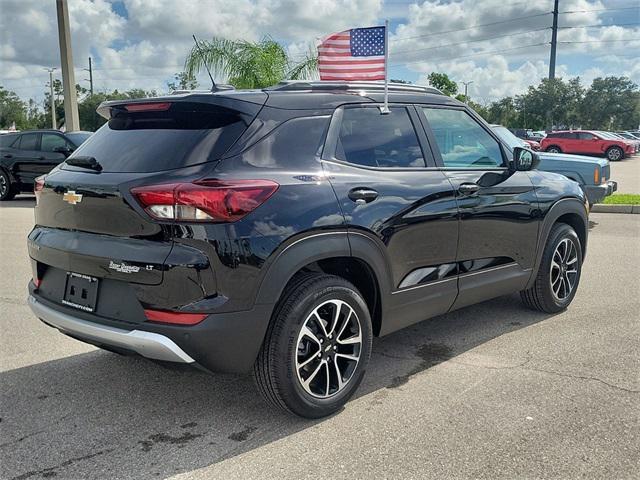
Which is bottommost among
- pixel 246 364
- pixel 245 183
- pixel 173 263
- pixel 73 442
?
pixel 73 442

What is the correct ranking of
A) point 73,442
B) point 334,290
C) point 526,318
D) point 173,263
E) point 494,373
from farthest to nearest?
point 526,318
point 494,373
point 334,290
point 73,442
point 173,263

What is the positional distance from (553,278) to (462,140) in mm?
1616

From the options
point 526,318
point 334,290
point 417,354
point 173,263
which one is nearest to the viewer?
point 173,263

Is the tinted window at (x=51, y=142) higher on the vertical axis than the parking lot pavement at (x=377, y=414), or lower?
higher

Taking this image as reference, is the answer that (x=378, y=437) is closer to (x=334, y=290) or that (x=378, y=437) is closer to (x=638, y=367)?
(x=334, y=290)

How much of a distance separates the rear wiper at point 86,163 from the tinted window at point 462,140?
2123mm

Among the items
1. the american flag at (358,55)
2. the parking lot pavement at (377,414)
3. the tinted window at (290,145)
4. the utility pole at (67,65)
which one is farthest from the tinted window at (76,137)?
the tinted window at (290,145)

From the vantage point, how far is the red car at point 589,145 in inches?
1227

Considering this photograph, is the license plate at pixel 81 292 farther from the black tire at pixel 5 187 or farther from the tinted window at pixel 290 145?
the black tire at pixel 5 187

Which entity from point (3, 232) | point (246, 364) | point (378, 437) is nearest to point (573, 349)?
point (378, 437)

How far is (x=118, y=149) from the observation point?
11.0ft

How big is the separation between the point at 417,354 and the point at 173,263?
211 centimetres

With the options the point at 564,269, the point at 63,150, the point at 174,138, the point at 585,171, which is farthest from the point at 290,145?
the point at 63,150

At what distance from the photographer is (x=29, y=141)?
46.0 ft
